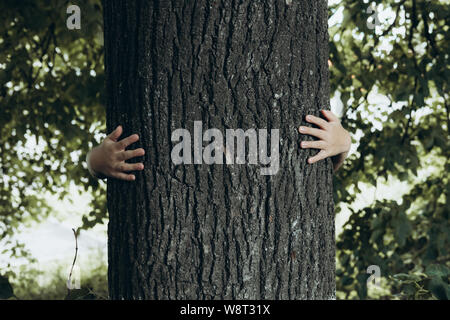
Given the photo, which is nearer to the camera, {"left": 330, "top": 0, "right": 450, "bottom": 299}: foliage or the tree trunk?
the tree trunk

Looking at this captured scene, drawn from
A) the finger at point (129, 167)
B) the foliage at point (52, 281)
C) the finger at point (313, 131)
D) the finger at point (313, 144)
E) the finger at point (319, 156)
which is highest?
the finger at point (313, 131)

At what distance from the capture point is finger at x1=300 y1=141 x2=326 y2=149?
6.18 ft

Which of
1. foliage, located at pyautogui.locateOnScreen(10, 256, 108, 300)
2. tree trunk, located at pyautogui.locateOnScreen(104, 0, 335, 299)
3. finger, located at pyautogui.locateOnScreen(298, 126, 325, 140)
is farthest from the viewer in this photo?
foliage, located at pyautogui.locateOnScreen(10, 256, 108, 300)

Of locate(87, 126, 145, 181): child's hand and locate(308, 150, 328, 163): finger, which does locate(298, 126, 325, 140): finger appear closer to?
locate(308, 150, 328, 163): finger

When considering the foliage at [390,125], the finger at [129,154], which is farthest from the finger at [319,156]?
the foliage at [390,125]

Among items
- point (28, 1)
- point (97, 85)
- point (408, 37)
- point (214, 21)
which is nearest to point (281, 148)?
point (214, 21)

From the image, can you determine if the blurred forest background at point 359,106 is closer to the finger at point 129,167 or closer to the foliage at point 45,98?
the foliage at point 45,98

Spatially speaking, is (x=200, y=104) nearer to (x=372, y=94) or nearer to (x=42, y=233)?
(x=372, y=94)

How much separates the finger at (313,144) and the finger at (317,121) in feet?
0.20

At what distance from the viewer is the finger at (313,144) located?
188 centimetres

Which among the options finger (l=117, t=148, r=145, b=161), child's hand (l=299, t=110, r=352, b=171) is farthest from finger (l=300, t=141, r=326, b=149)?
finger (l=117, t=148, r=145, b=161)

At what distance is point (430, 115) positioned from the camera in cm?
453

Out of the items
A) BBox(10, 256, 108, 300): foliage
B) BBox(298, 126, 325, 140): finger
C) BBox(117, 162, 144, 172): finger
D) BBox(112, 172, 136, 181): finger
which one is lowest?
BBox(10, 256, 108, 300): foliage

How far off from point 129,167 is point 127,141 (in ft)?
0.29
